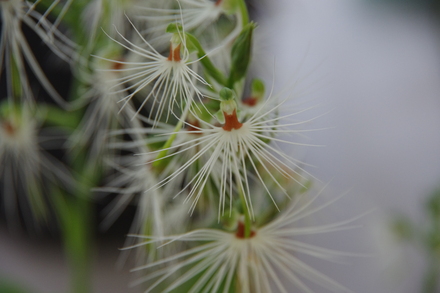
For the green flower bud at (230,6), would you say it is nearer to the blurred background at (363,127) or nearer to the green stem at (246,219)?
the green stem at (246,219)

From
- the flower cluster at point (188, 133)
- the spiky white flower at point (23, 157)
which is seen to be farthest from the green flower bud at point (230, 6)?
the spiky white flower at point (23, 157)

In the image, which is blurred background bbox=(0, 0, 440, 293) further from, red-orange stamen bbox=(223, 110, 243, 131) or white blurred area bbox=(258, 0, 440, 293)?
red-orange stamen bbox=(223, 110, 243, 131)

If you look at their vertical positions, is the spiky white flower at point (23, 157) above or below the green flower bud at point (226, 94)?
above

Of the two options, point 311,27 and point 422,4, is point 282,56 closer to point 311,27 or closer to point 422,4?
point 311,27

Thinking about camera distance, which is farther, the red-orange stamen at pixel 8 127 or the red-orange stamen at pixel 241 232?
the red-orange stamen at pixel 8 127

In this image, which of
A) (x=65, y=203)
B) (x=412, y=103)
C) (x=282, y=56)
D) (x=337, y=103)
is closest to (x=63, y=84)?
(x=65, y=203)

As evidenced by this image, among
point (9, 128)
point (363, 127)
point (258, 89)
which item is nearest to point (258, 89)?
point (258, 89)

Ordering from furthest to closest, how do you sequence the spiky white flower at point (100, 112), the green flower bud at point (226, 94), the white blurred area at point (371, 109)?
the white blurred area at point (371, 109) < the spiky white flower at point (100, 112) < the green flower bud at point (226, 94)
